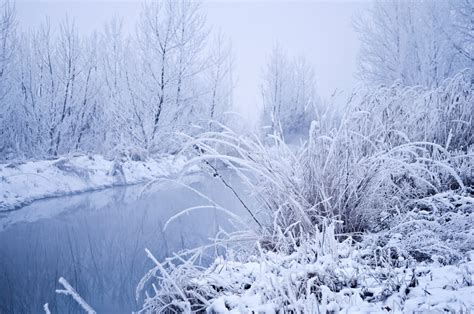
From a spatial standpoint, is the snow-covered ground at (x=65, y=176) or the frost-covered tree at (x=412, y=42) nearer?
the snow-covered ground at (x=65, y=176)

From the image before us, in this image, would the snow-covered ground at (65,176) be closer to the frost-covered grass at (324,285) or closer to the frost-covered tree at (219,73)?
the frost-covered grass at (324,285)

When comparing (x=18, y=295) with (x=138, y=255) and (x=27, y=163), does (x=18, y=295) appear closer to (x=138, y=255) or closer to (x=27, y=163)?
(x=138, y=255)

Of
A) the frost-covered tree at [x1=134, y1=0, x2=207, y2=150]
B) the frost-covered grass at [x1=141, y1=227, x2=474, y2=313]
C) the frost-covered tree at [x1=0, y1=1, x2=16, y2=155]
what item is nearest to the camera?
the frost-covered grass at [x1=141, y1=227, x2=474, y2=313]

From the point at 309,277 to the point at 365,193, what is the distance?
0.75 m

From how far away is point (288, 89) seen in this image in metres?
21.6

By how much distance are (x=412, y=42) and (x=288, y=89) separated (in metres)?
10.3

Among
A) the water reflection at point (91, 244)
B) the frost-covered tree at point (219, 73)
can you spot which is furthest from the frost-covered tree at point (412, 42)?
the water reflection at point (91, 244)

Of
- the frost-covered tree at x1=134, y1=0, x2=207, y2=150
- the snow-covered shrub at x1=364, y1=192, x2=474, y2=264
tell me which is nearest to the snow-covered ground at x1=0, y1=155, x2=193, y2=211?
the frost-covered tree at x1=134, y1=0, x2=207, y2=150

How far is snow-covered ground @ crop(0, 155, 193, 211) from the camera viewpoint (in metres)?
6.69

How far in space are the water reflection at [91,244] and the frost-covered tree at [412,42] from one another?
781 cm

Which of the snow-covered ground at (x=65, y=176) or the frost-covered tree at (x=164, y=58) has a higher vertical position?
the frost-covered tree at (x=164, y=58)

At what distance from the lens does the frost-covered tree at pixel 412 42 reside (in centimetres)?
1076

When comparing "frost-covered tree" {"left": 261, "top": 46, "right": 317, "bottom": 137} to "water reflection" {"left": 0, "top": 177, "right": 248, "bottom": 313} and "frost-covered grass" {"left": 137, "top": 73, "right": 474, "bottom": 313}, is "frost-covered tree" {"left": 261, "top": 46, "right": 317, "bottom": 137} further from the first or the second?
"frost-covered grass" {"left": 137, "top": 73, "right": 474, "bottom": 313}

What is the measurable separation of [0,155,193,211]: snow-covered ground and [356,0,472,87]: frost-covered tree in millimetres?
7139
